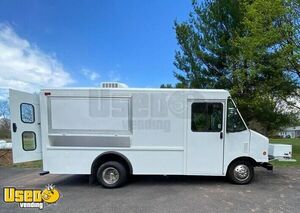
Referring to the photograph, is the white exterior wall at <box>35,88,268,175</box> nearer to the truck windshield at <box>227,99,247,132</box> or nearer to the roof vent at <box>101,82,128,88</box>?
the truck windshield at <box>227,99,247,132</box>

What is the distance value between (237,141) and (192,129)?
1.20 m

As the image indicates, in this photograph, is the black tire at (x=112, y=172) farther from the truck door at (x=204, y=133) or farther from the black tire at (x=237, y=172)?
the black tire at (x=237, y=172)

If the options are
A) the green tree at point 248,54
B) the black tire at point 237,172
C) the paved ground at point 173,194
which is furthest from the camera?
the green tree at point 248,54

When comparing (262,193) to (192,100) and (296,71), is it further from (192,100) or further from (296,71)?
(296,71)

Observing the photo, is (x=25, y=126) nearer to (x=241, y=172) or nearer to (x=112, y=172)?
(x=112, y=172)

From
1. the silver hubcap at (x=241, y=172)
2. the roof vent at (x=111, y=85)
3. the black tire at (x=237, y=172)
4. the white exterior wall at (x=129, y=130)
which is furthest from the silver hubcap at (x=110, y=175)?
the silver hubcap at (x=241, y=172)

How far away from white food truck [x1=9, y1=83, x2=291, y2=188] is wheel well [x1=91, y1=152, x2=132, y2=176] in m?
0.02

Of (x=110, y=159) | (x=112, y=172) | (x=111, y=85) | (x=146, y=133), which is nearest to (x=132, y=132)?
(x=146, y=133)

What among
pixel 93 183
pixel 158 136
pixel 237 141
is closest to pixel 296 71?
pixel 237 141

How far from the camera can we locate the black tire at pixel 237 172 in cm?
644

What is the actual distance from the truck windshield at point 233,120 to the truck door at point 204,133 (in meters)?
0.19

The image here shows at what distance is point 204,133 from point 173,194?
1683 mm

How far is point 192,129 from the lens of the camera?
248 inches

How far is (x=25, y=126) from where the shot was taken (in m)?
6.15
